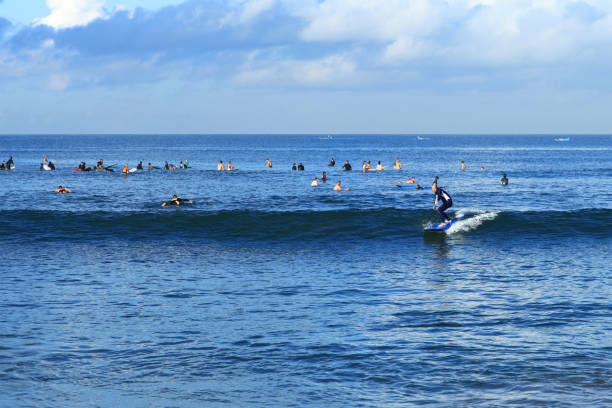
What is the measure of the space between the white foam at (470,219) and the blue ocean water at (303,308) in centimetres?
13

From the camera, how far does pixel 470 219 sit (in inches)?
1478

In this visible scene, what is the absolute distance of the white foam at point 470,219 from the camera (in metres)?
34.6

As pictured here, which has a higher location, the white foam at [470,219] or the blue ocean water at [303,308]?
the white foam at [470,219]

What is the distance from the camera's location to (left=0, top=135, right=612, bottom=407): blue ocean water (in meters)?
12.5

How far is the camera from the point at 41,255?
27906 mm

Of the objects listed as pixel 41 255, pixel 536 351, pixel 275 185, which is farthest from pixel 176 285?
pixel 275 185

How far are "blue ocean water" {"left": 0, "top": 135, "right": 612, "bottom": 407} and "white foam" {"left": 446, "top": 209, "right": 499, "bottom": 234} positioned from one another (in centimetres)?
13

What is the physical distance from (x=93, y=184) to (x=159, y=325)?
52.5 metres

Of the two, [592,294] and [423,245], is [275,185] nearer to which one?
[423,245]

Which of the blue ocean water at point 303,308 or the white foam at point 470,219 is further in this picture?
the white foam at point 470,219

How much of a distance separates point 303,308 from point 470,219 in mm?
21430

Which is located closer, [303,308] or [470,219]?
[303,308]

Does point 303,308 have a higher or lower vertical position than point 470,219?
lower

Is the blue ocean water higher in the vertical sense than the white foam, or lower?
lower
